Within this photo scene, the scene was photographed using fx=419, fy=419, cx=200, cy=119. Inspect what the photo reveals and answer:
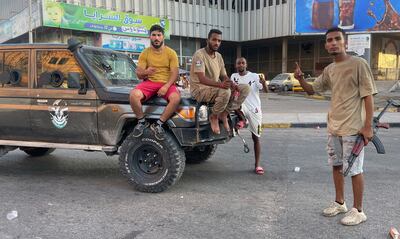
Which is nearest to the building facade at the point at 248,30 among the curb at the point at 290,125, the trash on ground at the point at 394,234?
the curb at the point at 290,125

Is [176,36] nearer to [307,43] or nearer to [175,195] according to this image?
[307,43]

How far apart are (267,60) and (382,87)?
19.6 m

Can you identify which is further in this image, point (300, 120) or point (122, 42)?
point (122, 42)

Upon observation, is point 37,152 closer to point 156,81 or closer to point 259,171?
point 156,81

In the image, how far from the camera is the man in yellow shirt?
5129 millimetres

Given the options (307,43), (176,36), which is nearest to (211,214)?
(176,36)

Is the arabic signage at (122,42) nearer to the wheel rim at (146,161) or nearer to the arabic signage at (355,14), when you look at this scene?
the arabic signage at (355,14)

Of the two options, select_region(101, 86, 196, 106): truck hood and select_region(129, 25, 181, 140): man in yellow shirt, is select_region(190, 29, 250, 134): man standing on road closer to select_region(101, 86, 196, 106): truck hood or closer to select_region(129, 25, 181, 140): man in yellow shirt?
select_region(101, 86, 196, 106): truck hood

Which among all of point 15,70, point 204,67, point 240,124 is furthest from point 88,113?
point 240,124

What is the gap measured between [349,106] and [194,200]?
210cm

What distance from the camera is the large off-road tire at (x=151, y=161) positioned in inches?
204

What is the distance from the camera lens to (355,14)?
36688 mm

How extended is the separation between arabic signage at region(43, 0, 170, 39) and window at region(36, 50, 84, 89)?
2300 cm

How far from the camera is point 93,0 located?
31906 mm
